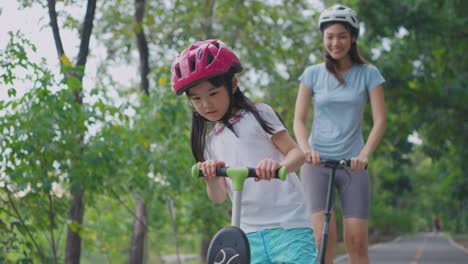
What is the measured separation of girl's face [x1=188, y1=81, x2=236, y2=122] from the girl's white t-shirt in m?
0.17

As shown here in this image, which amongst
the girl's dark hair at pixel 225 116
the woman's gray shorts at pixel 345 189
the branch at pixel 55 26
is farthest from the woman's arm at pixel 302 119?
the branch at pixel 55 26

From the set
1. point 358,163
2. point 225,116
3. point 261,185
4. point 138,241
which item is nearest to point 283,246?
point 261,185

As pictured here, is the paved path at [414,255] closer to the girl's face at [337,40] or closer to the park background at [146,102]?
the park background at [146,102]

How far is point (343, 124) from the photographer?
502cm

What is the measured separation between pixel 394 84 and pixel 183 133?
19.5 ft

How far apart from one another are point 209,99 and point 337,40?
5.66ft

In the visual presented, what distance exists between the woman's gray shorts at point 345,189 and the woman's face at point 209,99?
1.53 m

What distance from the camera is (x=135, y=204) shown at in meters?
14.4

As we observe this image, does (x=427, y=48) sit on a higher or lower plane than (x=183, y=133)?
higher

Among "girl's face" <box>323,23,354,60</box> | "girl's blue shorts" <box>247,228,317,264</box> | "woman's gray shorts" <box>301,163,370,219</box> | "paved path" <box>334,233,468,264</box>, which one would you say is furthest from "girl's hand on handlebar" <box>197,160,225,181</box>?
"paved path" <box>334,233,468,264</box>

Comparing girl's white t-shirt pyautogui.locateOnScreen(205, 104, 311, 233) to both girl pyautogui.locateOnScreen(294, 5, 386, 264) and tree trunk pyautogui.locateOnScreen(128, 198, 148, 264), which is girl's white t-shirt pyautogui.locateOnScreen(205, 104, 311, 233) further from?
tree trunk pyautogui.locateOnScreen(128, 198, 148, 264)

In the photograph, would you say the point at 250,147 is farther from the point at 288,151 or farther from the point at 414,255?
the point at 414,255

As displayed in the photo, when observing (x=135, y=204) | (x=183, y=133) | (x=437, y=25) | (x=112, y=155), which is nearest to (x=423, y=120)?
(x=437, y=25)

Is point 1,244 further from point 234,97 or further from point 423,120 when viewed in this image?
point 423,120
